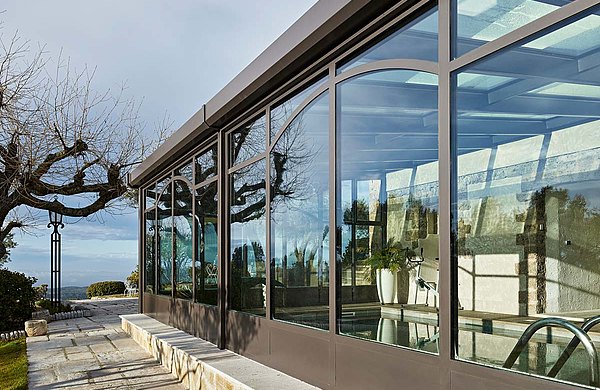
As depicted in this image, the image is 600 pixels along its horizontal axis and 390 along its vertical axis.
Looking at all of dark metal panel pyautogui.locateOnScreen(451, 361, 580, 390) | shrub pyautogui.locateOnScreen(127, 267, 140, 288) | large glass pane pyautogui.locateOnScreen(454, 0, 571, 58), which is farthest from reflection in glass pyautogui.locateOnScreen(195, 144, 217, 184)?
shrub pyautogui.locateOnScreen(127, 267, 140, 288)

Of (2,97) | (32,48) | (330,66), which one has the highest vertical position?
(32,48)

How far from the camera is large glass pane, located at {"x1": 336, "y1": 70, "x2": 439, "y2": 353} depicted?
360 cm

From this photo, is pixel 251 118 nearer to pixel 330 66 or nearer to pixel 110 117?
pixel 330 66

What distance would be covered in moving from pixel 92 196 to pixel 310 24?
525 inches

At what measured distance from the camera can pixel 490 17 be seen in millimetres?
3104

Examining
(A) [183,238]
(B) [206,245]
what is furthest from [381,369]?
(A) [183,238]

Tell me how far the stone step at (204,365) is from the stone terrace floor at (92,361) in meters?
0.17

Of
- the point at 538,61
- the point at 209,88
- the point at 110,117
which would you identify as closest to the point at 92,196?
the point at 110,117

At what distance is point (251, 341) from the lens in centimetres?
627

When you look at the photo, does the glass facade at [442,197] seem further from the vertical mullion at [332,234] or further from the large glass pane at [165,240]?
the large glass pane at [165,240]

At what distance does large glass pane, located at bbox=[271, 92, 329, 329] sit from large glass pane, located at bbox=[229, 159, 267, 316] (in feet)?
0.96

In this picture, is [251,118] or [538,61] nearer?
[538,61]

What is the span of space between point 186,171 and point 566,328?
7101 mm

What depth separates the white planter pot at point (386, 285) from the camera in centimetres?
393
